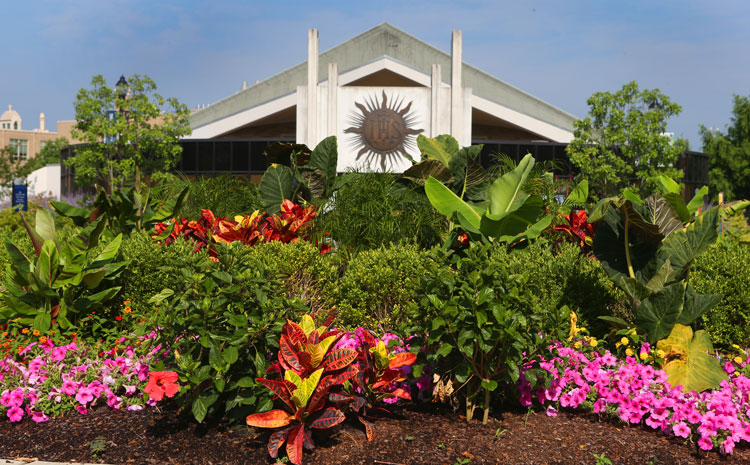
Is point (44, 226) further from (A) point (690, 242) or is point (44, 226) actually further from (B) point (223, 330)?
(A) point (690, 242)

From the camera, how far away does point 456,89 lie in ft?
54.5

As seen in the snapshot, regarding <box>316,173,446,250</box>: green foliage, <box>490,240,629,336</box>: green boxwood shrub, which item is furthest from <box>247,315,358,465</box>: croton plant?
<box>316,173,446,250</box>: green foliage

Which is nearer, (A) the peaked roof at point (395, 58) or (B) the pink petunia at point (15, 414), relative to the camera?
(B) the pink petunia at point (15, 414)

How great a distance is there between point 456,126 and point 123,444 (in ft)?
47.6

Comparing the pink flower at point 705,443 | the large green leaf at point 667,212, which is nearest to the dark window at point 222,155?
the large green leaf at point 667,212

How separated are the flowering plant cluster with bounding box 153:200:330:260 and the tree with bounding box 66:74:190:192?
1218 cm

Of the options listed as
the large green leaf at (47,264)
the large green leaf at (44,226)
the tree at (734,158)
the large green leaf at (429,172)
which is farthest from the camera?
the tree at (734,158)

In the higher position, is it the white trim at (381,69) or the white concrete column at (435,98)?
the white trim at (381,69)

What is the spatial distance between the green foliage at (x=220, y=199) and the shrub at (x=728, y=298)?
5764 mm

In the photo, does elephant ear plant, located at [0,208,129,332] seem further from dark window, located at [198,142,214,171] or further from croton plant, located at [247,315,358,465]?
dark window, located at [198,142,214,171]

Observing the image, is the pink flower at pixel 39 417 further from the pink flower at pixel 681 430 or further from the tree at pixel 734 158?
the tree at pixel 734 158

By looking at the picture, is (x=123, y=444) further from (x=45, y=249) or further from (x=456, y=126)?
(x=456, y=126)

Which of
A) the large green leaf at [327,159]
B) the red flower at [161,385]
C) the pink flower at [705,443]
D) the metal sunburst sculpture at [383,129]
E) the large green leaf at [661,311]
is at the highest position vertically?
the metal sunburst sculpture at [383,129]

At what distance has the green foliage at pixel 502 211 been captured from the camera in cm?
539
